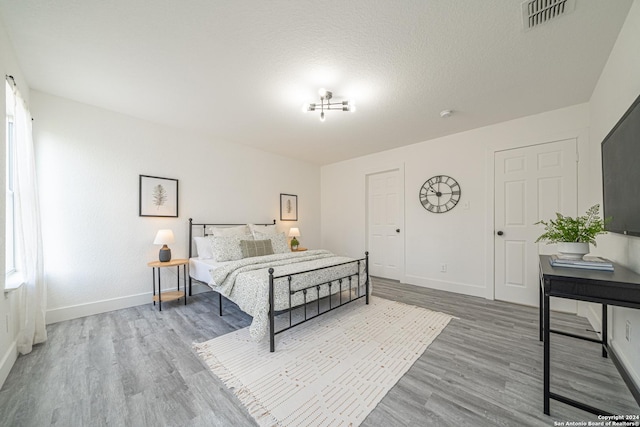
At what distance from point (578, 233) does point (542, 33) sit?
60.6 inches

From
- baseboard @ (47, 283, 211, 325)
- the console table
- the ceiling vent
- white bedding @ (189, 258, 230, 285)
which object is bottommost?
baseboard @ (47, 283, 211, 325)

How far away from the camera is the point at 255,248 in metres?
3.66

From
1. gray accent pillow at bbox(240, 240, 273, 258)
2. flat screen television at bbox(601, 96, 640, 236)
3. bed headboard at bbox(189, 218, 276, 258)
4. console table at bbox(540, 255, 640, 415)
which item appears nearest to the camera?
console table at bbox(540, 255, 640, 415)

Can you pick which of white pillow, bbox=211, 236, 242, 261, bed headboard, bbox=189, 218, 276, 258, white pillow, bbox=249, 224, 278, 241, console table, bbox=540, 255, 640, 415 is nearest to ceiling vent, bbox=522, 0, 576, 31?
console table, bbox=540, 255, 640, 415

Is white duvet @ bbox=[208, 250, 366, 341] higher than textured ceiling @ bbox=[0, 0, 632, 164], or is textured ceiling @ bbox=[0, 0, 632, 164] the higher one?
textured ceiling @ bbox=[0, 0, 632, 164]

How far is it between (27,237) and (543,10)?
15.0ft

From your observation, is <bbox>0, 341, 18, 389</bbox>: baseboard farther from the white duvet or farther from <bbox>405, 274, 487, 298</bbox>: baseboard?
<bbox>405, 274, 487, 298</bbox>: baseboard

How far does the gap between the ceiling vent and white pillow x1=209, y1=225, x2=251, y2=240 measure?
4.01m

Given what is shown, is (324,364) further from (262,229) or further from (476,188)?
(476,188)

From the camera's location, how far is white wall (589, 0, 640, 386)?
1619 millimetres

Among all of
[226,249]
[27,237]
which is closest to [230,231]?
[226,249]

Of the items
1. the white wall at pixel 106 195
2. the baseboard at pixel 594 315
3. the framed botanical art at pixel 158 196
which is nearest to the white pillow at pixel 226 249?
the white wall at pixel 106 195

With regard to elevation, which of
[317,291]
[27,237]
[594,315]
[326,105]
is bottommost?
[594,315]

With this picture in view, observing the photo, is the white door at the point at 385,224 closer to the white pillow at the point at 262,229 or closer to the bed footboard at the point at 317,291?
the bed footboard at the point at 317,291
